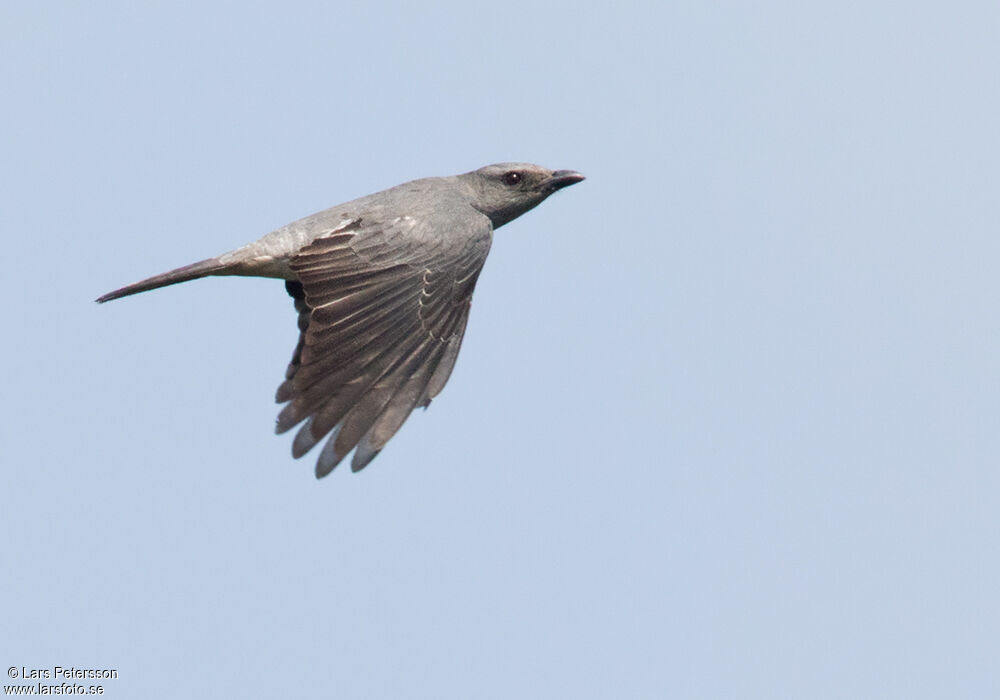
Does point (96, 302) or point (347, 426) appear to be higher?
point (96, 302)

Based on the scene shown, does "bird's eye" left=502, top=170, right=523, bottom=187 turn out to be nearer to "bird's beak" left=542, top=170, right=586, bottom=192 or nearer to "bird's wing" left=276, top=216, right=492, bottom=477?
"bird's beak" left=542, top=170, right=586, bottom=192

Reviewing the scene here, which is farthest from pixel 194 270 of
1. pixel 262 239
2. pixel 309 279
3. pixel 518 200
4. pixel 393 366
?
pixel 518 200

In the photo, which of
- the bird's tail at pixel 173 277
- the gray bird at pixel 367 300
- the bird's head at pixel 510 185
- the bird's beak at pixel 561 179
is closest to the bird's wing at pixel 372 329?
the gray bird at pixel 367 300

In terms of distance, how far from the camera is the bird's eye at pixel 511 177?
14195mm

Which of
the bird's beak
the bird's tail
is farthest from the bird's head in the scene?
the bird's tail

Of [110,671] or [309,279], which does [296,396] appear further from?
[110,671]

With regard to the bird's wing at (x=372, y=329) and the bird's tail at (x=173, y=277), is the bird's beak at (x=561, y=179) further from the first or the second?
the bird's tail at (x=173, y=277)

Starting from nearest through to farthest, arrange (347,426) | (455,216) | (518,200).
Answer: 1. (347,426)
2. (455,216)
3. (518,200)

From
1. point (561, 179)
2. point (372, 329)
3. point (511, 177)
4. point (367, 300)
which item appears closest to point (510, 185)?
point (511, 177)

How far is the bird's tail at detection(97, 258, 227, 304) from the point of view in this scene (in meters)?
12.7

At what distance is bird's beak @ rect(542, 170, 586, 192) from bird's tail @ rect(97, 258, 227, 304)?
11.0 ft

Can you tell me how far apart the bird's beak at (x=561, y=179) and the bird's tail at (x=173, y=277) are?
3.36 m

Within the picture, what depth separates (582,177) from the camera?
14367 mm

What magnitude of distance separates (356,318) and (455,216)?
4.94ft
